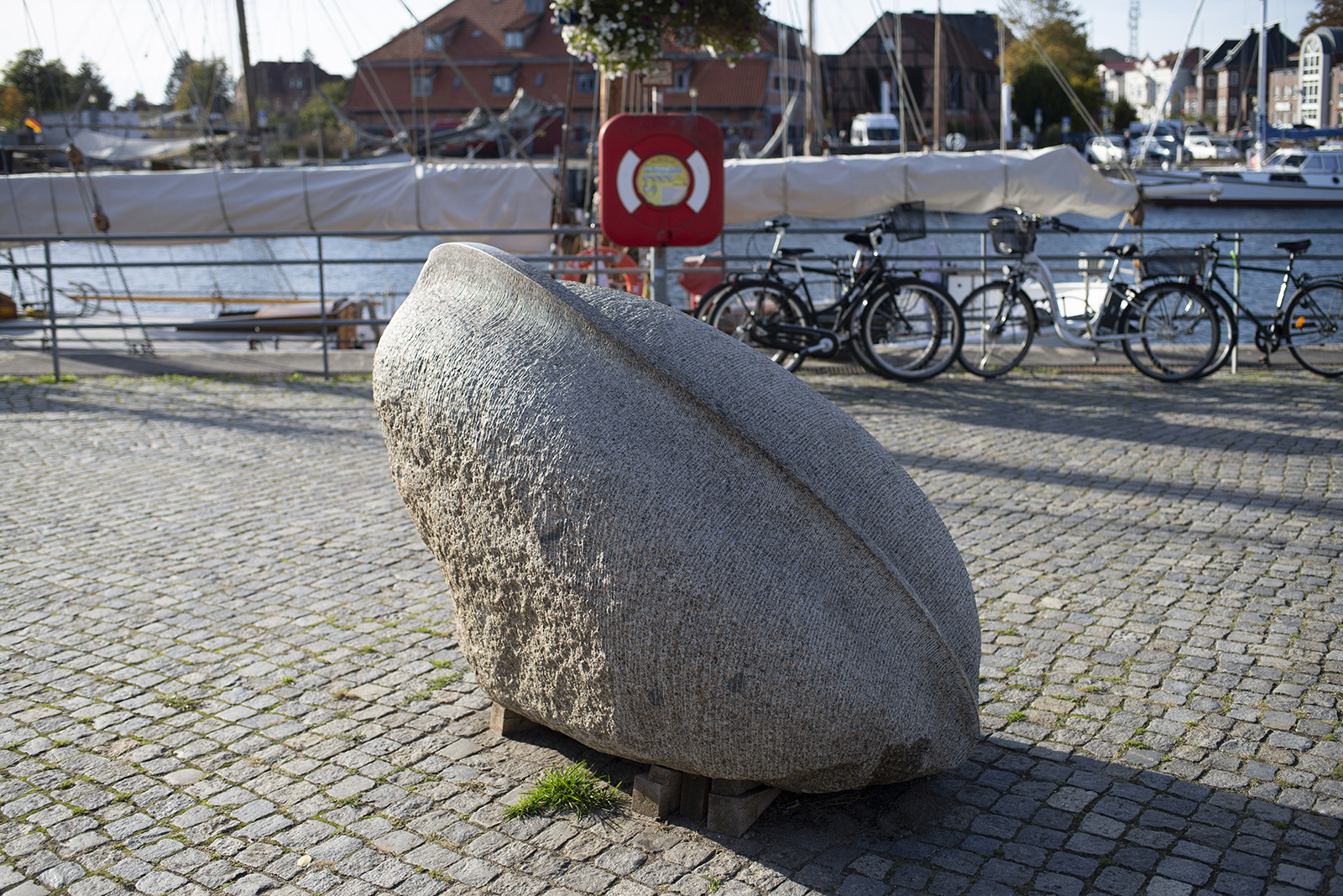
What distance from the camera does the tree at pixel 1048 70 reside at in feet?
221

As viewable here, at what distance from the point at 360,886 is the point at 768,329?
6.91 m

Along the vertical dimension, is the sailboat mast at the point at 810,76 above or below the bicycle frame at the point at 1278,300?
above

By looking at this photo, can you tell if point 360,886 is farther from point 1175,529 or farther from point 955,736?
point 1175,529

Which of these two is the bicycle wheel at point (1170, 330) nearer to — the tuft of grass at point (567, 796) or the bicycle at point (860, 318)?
the bicycle at point (860, 318)

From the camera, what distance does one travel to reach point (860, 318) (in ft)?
29.7

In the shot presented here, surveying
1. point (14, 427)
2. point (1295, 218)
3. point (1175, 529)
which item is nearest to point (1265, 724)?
point (1175, 529)

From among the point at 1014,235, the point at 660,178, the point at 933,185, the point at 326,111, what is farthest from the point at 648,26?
the point at 326,111

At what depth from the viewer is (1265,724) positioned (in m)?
3.38

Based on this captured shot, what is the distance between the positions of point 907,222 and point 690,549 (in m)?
8.02

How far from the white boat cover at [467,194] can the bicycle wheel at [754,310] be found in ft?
10.3

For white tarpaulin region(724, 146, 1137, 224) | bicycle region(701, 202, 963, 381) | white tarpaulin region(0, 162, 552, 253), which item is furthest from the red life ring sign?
white tarpaulin region(0, 162, 552, 253)

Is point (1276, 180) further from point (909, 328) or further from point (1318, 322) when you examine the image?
point (909, 328)

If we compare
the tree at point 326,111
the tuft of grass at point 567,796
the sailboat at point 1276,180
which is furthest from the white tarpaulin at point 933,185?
the tree at point 326,111

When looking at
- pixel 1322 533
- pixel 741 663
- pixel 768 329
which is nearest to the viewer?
pixel 741 663
